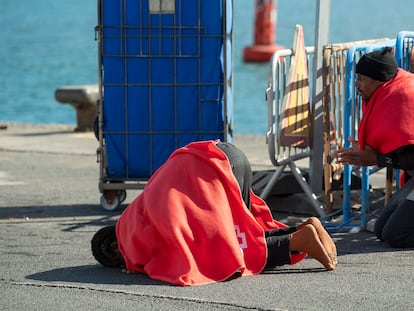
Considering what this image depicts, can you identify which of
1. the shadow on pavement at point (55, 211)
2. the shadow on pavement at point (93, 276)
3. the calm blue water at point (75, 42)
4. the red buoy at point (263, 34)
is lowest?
the calm blue water at point (75, 42)

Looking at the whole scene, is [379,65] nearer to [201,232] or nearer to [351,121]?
[351,121]

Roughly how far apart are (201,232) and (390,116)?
5.43 feet

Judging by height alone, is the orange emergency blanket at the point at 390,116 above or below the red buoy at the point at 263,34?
above

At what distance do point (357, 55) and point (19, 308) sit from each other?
388cm

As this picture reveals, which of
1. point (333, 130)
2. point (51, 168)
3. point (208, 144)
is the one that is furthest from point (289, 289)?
point (51, 168)

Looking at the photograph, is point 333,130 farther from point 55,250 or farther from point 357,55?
point 55,250

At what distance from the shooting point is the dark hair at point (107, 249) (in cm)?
755

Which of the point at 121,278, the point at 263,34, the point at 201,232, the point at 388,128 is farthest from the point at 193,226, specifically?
the point at 263,34

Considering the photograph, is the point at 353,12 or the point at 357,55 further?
the point at 353,12

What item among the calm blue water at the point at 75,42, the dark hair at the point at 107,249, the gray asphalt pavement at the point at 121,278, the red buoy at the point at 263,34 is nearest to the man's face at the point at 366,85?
the gray asphalt pavement at the point at 121,278

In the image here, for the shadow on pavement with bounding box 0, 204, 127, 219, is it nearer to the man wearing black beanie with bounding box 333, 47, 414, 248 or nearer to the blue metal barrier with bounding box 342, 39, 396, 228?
the blue metal barrier with bounding box 342, 39, 396, 228

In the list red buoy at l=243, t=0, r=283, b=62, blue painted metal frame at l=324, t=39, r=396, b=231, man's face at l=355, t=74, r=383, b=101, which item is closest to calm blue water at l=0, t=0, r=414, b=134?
red buoy at l=243, t=0, r=283, b=62

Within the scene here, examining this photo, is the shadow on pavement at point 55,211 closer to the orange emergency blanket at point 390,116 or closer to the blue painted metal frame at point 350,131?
the blue painted metal frame at point 350,131

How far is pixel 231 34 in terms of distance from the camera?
9.57 meters
